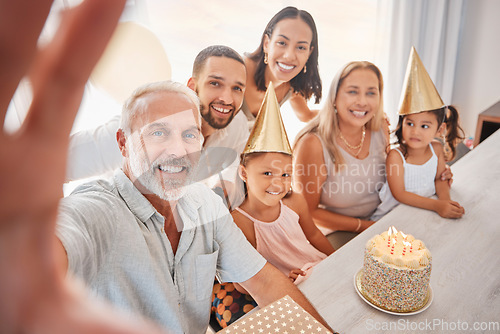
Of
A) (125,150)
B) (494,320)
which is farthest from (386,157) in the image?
(125,150)

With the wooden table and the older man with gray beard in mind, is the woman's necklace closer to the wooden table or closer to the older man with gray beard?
the wooden table

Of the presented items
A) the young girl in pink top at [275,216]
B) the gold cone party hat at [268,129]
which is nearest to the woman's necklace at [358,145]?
the young girl in pink top at [275,216]

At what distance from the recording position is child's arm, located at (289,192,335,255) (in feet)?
4.12

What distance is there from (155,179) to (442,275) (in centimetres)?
74

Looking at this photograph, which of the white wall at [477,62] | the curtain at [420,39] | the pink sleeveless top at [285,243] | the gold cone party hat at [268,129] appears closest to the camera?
the gold cone party hat at [268,129]

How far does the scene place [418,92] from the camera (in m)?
1.40

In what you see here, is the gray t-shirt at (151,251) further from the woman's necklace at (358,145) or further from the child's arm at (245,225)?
the woman's necklace at (358,145)

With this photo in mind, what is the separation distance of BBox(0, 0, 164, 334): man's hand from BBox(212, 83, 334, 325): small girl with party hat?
2.86 ft

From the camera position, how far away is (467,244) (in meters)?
0.99

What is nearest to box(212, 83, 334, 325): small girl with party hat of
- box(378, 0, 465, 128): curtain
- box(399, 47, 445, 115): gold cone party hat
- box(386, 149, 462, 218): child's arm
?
box(386, 149, 462, 218): child's arm

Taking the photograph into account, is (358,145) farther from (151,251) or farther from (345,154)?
(151,251)

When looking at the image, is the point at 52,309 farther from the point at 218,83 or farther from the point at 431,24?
the point at 431,24

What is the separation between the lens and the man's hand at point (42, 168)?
0.09 meters

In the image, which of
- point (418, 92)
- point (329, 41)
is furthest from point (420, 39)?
point (418, 92)
